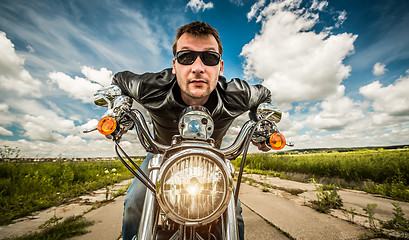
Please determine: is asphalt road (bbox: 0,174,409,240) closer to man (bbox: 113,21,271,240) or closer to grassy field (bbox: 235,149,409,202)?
grassy field (bbox: 235,149,409,202)

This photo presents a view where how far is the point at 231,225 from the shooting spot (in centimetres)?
85

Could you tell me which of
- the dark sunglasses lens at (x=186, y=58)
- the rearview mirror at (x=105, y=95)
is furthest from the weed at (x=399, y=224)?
the rearview mirror at (x=105, y=95)

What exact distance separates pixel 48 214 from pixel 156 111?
2461 millimetres

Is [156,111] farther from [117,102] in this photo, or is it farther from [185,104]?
[117,102]

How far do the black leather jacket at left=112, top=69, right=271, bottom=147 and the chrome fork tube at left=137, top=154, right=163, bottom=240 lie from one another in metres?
1.11

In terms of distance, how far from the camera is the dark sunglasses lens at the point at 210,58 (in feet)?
5.09

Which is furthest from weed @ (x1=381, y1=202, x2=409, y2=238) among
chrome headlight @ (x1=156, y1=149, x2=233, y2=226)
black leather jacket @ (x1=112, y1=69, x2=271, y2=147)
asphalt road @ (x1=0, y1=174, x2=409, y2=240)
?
chrome headlight @ (x1=156, y1=149, x2=233, y2=226)

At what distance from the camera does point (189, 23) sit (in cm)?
198

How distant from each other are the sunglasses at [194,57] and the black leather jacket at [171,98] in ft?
1.89

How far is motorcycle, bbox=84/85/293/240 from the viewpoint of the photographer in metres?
0.72

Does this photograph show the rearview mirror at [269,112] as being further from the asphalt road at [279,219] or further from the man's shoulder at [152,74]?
the asphalt road at [279,219]

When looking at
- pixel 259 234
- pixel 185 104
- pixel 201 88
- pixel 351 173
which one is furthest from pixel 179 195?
pixel 351 173

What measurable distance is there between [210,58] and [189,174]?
46.6 inches

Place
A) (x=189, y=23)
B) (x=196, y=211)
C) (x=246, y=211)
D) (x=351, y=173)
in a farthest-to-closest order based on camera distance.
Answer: (x=351, y=173) → (x=246, y=211) → (x=189, y=23) → (x=196, y=211)
